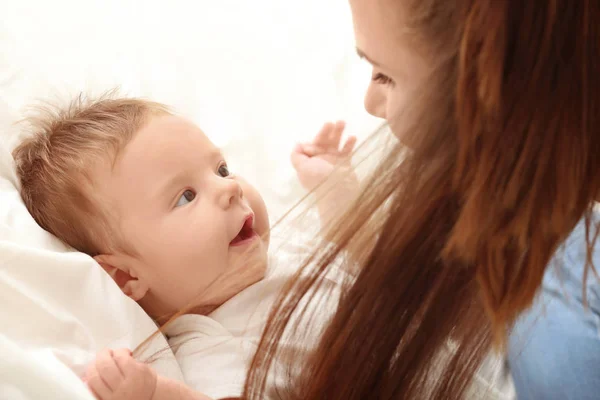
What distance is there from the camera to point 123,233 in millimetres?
925

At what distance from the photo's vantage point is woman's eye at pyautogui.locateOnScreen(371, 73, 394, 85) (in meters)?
0.73

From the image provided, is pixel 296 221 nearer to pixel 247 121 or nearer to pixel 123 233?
pixel 123 233

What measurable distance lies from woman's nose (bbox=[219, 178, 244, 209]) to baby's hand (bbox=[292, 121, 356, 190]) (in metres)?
0.19

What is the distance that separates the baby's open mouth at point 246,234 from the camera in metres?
0.98

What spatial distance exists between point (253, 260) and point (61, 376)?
9.3 inches

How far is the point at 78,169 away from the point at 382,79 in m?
0.44

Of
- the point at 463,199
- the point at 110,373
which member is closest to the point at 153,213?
the point at 110,373

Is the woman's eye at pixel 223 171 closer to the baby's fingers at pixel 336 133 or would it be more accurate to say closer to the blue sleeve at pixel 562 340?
the baby's fingers at pixel 336 133

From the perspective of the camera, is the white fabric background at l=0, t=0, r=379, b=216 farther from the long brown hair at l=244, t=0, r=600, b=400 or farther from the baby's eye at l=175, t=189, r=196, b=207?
the long brown hair at l=244, t=0, r=600, b=400

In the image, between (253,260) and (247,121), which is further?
(247,121)

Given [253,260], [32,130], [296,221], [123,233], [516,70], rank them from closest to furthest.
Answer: [516,70] < [296,221] < [253,260] < [123,233] < [32,130]

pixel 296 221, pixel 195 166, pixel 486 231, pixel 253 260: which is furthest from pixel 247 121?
pixel 486 231

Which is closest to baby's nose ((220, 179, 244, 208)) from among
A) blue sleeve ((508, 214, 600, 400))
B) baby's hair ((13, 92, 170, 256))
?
baby's hair ((13, 92, 170, 256))

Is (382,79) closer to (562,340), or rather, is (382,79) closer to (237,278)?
(237,278)
